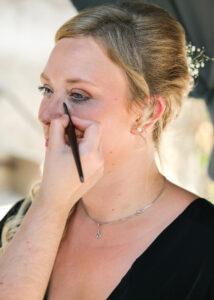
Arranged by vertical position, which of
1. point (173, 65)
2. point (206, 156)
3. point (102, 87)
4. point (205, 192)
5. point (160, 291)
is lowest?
A: point (205, 192)

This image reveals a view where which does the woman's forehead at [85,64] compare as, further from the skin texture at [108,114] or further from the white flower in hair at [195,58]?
the white flower in hair at [195,58]

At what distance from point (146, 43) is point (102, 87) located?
0.24 metres

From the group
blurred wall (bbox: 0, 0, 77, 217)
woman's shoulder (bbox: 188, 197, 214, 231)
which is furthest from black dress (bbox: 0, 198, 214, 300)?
blurred wall (bbox: 0, 0, 77, 217)

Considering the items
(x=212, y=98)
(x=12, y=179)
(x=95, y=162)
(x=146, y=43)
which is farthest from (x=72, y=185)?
(x=12, y=179)

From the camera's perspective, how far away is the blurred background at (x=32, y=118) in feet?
6.05

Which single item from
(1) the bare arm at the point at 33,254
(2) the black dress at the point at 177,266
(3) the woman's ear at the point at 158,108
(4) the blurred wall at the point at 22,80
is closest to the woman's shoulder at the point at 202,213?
(2) the black dress at the point at 177,266

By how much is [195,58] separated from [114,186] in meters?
0.62

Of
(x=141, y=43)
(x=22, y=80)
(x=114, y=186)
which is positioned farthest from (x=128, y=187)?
(x=22, y=80)

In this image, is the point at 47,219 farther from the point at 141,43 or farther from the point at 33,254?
the point at 141,43

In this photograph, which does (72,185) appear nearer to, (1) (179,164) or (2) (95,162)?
(2) (95,162)

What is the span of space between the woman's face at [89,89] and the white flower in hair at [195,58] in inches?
15.0

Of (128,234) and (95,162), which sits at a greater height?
(95,162)

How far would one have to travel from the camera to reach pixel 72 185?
114 centimetres

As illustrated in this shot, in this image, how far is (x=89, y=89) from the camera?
1.32 meters
